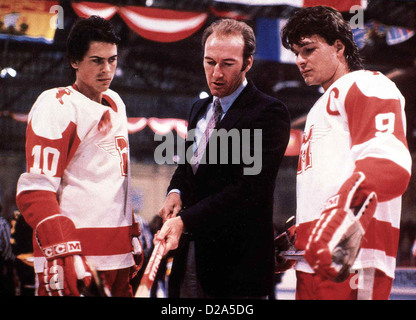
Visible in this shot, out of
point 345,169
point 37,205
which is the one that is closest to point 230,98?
point 345,169

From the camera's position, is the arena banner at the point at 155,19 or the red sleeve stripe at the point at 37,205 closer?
the red sleeve stripe at the point at 37,205

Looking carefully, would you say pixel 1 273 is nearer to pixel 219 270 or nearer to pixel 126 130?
pixel 126 130

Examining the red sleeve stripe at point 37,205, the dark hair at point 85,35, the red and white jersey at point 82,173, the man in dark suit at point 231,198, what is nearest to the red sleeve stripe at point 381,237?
the man in dark suit at point 231,198

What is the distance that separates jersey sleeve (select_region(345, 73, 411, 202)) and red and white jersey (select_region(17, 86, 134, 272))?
83 centimetres

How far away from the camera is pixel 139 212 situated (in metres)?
1.66

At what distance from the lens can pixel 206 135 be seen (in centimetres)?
161

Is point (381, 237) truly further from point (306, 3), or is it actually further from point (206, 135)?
point (306, 3)

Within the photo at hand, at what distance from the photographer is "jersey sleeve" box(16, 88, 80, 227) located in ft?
4.91

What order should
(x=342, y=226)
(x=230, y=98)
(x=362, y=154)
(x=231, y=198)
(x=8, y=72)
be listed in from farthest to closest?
(x=8, y=72) < (x=230, y=98) < (x=231, y=198) < (x=362, y=154) < (x=342, y=226)

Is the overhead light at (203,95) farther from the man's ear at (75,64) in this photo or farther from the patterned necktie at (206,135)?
the man's ear at (75,64)

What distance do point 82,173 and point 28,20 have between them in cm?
74

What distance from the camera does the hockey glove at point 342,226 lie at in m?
1.13

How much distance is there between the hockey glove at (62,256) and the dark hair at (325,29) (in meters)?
Answer: 1.01

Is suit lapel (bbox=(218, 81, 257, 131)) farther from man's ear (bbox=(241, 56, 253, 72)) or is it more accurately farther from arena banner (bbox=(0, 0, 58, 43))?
arena banner (bbox=(0, 0, 58, 43))
